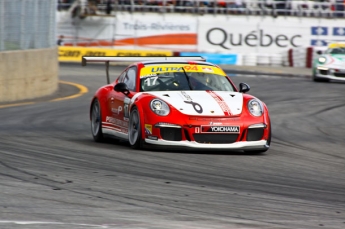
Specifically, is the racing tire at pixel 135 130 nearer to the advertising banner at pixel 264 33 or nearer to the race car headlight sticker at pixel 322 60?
the race car headlight sticker at pixel 322 60

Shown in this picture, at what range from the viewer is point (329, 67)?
24.8 m

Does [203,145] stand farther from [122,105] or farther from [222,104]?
[122,105]

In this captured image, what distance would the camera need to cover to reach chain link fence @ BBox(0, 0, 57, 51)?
17625 millimetres

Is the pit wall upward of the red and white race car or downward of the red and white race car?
downward

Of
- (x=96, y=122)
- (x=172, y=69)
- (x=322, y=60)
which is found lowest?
(x=322, y=60)

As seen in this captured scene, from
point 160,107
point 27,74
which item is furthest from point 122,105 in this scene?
point 27,74

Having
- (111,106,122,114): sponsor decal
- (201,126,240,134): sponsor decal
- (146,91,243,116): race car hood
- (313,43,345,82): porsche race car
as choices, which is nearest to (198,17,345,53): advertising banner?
(313,43,345,82): porsche race car

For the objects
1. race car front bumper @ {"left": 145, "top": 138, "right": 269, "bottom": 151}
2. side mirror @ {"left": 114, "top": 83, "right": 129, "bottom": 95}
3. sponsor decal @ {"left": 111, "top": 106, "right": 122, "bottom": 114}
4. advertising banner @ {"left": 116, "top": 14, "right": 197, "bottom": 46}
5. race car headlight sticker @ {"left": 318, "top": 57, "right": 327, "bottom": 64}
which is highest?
side mirror @ {"left": 114, "top": 83, "right": 129, "bottom": 95}

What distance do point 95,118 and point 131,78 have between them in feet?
3.53

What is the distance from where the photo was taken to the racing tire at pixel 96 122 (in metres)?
11.6

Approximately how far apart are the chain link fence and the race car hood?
806 centimetres

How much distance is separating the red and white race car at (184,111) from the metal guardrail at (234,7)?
2960 centimetres

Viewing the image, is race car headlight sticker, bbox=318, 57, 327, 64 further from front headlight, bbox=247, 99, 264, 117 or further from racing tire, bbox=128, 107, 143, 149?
racing tire, bbox=128, 107, 143, 149

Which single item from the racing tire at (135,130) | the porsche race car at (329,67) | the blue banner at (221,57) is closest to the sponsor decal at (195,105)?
the racing tire at (135,130)
